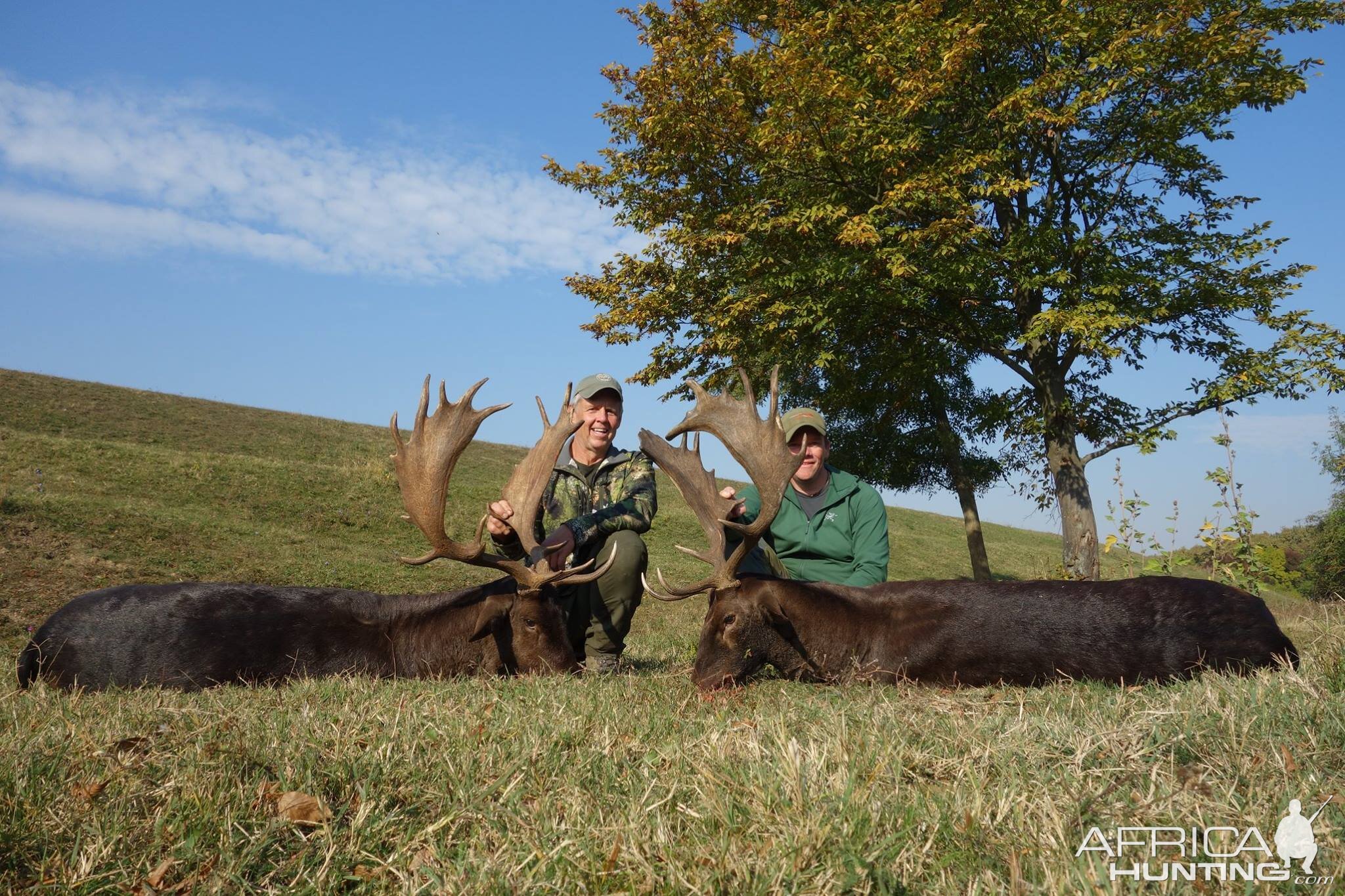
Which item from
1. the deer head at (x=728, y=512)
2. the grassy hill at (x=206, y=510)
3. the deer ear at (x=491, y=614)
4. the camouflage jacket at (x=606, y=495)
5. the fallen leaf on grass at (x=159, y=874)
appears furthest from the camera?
the grassy hill at (x=206, y=510)

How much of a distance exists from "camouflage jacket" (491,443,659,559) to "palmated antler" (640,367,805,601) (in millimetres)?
665

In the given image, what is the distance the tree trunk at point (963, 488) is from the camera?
20812mm

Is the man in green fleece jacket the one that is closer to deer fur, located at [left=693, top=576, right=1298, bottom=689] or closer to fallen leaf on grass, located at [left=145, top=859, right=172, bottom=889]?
deer fur, located at [left=693, top=576, right=1298, bottom=689]

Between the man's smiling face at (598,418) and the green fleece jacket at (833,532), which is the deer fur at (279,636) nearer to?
the man's smiling face at (598,418)

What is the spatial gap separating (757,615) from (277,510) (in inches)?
618

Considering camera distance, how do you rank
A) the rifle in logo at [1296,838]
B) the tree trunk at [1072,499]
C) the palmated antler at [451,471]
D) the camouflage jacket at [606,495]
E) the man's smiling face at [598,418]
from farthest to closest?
the tree trunk at [1072,499]
the man's smiling face at [598,418]
the camouflage jacket at [606,495]
the palmated antler at [451,471]
the rifle in logo at [1296,838]

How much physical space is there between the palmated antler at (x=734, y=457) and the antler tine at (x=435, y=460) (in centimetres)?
140

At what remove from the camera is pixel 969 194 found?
16.8 meters

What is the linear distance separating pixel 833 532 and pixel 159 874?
5409 mm

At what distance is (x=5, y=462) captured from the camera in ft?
58.5

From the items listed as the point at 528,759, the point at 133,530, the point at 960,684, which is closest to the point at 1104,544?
the point at 960,684

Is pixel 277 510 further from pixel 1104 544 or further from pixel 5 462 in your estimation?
pixel 1104 544

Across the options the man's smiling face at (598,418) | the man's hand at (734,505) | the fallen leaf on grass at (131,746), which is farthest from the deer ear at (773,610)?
the fallen leaf on grass at (131,746)

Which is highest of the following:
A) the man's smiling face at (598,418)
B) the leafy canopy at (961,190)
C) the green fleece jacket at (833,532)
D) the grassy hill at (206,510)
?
the leafy canopy at (961,190)
